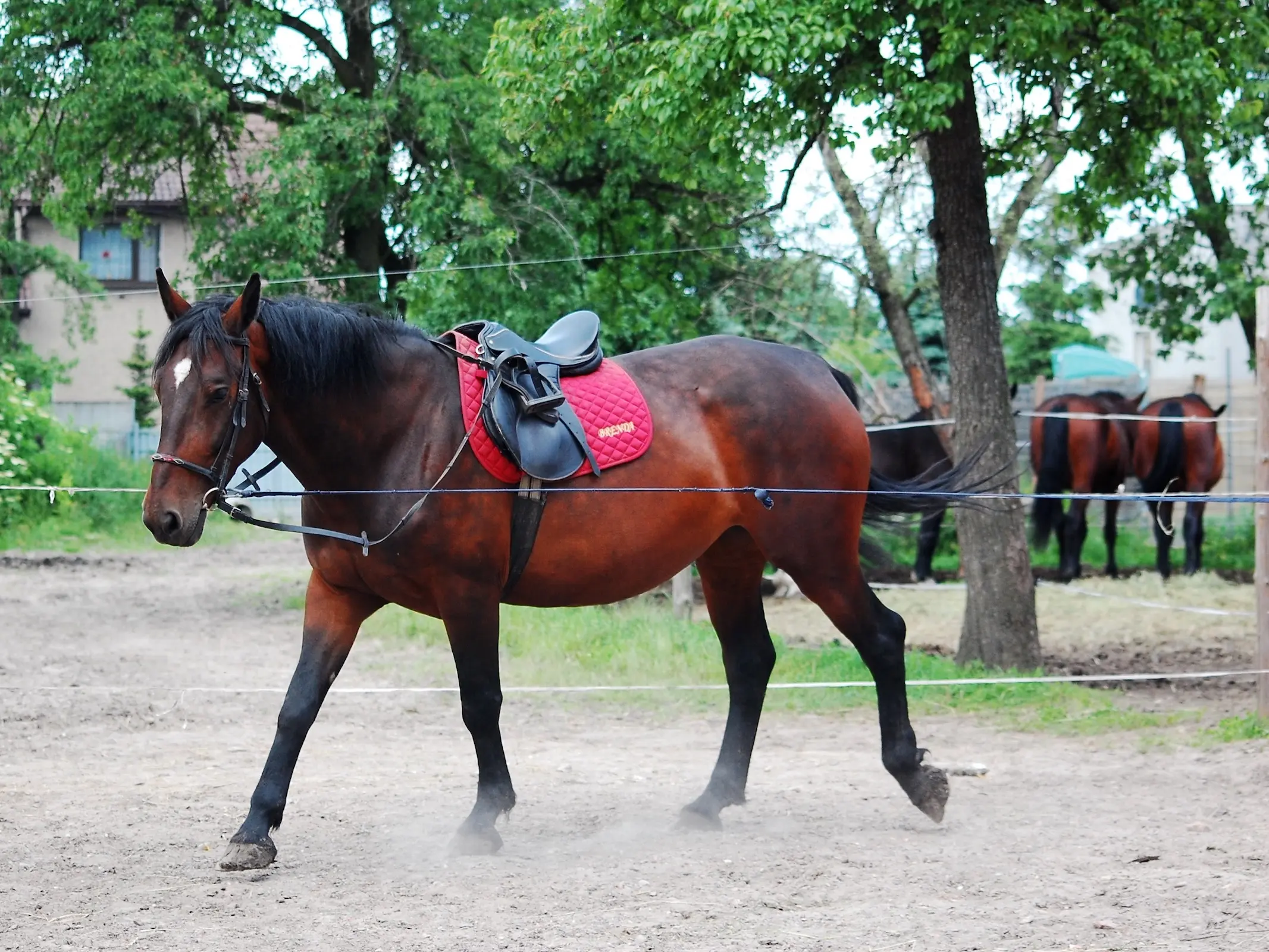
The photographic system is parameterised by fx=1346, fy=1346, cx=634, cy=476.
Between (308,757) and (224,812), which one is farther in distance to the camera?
(308,757)

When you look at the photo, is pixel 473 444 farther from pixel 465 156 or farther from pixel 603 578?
pixel 465 156

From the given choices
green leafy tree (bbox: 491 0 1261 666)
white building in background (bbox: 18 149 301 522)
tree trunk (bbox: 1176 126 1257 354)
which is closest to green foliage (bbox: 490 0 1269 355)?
green leafy tree (bbox: 491 0 1261 666)

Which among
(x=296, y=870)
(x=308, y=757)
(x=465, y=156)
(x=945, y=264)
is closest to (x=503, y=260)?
(x=465, y=156)

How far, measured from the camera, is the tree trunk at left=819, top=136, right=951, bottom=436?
474 inches

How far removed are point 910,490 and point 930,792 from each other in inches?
56.0

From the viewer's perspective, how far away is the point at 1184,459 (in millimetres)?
14125

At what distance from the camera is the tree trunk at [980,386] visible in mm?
8570

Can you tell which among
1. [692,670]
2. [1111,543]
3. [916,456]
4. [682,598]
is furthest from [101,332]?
[692,670]

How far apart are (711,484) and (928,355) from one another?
21039mm

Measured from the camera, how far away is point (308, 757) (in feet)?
22.2

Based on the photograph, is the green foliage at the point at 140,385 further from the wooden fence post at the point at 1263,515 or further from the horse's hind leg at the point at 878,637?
the horse's hind leg at the point at 878,637

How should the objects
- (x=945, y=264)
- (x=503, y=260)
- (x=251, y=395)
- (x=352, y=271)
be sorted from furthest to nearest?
(x=352, y=271)
(x=503, y=260)
(x=945, y=264)
(x=251, y=395)

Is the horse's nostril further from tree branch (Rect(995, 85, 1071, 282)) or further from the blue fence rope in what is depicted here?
tree branch (Rect(995, 85, 1071, 282))

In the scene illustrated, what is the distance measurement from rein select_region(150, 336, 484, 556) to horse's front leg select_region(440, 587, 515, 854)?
342mm
